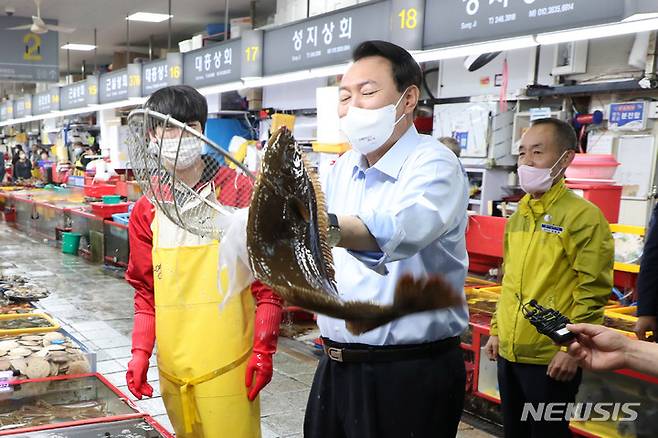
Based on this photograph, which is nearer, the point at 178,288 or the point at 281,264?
the point at 281,264

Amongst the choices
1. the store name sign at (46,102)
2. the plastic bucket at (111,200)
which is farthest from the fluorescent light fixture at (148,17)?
the plastic bucket at (111,200)

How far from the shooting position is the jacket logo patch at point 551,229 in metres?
2.70

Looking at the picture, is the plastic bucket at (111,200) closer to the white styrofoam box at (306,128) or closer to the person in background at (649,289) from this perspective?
the white styrofoam box at (306,128)

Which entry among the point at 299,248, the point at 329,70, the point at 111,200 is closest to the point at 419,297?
the point at 299,248

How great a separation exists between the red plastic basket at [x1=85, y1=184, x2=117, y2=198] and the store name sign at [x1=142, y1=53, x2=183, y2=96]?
2957 millimetres

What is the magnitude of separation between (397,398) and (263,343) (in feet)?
1.94

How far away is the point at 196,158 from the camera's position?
1641mm

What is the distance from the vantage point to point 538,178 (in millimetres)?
2834

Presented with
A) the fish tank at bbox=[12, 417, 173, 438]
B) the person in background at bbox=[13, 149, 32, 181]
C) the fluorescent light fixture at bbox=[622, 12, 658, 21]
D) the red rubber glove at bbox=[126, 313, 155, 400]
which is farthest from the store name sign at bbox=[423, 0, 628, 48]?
the person in background at bbox=[13, 149, 32, 181]

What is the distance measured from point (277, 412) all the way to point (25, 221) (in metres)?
10.8

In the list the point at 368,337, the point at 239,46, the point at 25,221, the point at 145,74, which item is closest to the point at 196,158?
the point at 368,337

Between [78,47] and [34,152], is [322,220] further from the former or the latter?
[34,152]

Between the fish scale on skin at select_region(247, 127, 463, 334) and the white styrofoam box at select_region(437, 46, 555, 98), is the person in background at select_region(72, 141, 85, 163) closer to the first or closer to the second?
the white styrofoam box at select_region(437, 46, 555, 98)

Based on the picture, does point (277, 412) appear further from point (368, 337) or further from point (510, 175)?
point (510, 175)
